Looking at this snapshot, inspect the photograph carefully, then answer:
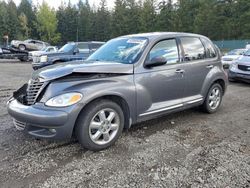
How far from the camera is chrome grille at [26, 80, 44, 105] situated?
397 cm

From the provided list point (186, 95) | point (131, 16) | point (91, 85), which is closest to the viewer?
point (91, 85)

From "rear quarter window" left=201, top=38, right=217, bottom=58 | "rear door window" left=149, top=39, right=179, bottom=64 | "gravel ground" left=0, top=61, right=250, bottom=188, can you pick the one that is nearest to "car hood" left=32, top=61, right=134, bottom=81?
"rear door window" left=149, top=39, right=179, bottom=64

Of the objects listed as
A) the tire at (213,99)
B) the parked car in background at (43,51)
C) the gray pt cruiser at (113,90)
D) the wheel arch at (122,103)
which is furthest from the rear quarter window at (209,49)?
the parked car in background at (43,51)

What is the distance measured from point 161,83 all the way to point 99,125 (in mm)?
1401

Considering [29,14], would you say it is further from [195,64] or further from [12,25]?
[195,64]

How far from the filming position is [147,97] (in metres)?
4.60

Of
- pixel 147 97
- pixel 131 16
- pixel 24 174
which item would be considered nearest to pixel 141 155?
pixel 147 97

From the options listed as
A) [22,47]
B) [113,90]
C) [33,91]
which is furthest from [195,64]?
[22,47]

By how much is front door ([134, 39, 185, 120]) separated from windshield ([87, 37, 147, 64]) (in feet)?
0.74

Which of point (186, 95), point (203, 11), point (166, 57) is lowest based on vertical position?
point (186, 95)

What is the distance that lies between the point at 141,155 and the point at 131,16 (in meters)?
66.1

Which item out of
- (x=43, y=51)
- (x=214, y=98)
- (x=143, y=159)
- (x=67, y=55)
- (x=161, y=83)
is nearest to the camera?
(x=143, y=159)

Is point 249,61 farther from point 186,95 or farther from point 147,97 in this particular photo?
point 147,97

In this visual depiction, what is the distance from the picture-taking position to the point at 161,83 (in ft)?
15.8
